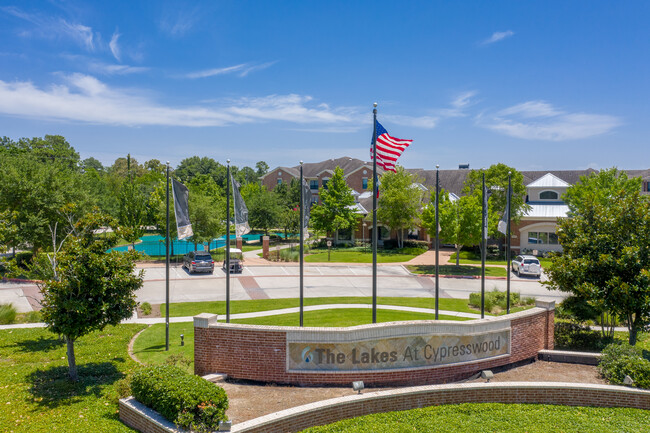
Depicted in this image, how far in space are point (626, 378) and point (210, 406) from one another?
10914 millimetres

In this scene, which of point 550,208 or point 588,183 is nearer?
point 588,183

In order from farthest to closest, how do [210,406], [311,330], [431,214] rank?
[431,214] < [311,330] < [210,406]

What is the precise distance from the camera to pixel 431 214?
37844mm

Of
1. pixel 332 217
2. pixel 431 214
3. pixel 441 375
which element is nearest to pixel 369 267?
pixel 431 214

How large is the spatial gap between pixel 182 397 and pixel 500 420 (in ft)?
23.8

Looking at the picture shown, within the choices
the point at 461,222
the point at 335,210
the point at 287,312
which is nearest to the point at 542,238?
the point at 461,222

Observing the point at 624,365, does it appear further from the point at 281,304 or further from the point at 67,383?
the point at 281,304

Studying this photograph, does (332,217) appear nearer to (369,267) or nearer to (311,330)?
(369,267)

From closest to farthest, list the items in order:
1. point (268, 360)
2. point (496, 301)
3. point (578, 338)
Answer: point (268, 360) < point (578, 338) < point (496, 301)

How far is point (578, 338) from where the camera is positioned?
17797mm

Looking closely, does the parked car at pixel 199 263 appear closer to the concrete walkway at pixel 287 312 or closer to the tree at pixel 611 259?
the concrete walkway at pixel 287 312

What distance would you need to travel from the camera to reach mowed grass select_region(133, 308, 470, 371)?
641 inches

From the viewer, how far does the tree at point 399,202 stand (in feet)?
155

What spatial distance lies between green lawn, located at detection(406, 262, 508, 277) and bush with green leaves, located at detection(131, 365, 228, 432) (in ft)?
95.6
